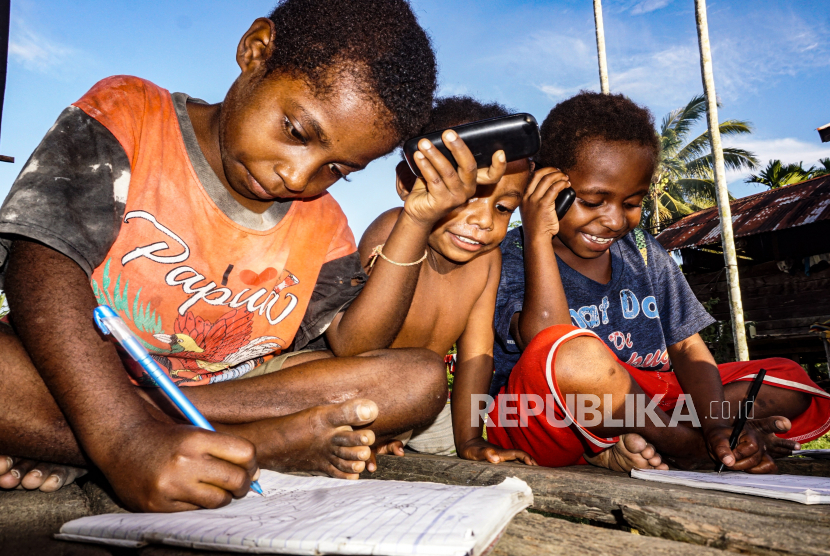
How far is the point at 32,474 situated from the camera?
4.02 ft

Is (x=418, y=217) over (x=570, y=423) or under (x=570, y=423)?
over

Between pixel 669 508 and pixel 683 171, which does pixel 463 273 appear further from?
pixel 683 171

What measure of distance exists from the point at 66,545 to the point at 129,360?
77 cm

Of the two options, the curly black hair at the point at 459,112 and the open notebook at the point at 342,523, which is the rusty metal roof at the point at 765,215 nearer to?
the curly black hair at the point at 459,112

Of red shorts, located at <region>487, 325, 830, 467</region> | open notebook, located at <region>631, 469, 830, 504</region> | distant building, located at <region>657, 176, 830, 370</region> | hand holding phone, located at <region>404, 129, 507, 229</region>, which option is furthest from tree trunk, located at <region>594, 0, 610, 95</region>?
open notebook, located at <region>631, 469, 830, 504</region>

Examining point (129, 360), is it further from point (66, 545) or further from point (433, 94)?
point (433, 94)

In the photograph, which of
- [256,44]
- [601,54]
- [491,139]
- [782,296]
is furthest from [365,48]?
[782,296]

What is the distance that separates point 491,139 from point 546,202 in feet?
2.19

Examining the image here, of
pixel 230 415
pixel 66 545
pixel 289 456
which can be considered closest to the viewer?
pixel 66 545

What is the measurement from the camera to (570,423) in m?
1.80

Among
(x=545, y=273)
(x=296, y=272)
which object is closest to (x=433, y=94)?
(x=296, y=272)

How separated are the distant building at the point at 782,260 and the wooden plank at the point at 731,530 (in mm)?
12137

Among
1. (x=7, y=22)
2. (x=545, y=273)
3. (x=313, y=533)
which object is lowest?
(x=313, y=533)

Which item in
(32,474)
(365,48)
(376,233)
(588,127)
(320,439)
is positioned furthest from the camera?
(588,127)
